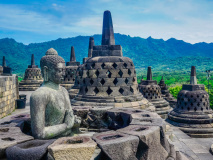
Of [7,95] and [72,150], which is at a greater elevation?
[72,150]

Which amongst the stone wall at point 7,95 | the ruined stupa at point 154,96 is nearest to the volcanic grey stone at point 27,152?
the stone wall at point 7,95

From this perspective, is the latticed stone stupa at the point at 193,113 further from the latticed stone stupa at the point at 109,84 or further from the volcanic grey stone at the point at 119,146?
the volcanic grey stone at the point at 119,146

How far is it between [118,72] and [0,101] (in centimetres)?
538

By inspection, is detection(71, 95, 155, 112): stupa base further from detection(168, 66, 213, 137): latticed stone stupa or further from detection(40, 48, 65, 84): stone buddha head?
detection(168, 66, 213, 137): latticed stone stupa

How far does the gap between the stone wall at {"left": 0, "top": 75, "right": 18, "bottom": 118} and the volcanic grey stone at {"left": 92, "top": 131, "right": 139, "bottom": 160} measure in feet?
24.4

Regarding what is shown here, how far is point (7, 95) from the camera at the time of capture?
9.65 m

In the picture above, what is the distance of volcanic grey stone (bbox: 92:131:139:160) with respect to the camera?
2.38 meters

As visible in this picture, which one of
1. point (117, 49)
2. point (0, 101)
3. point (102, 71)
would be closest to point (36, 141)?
point (102, 71)

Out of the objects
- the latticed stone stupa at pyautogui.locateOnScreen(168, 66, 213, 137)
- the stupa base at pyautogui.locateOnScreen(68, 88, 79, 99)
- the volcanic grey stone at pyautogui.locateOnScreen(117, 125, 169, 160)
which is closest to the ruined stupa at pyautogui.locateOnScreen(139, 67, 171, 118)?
the latticed stone stupa at pyautogui.locateOnScreen(168, 66, 213, 137)

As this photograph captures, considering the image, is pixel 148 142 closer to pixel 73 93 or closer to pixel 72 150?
pixel 72 150

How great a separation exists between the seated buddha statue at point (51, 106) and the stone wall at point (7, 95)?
21.3ft

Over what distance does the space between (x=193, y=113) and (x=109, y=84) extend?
21.0ft

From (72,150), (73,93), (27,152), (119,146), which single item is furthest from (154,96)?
(27,152)

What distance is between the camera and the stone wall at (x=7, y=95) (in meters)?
8.82
